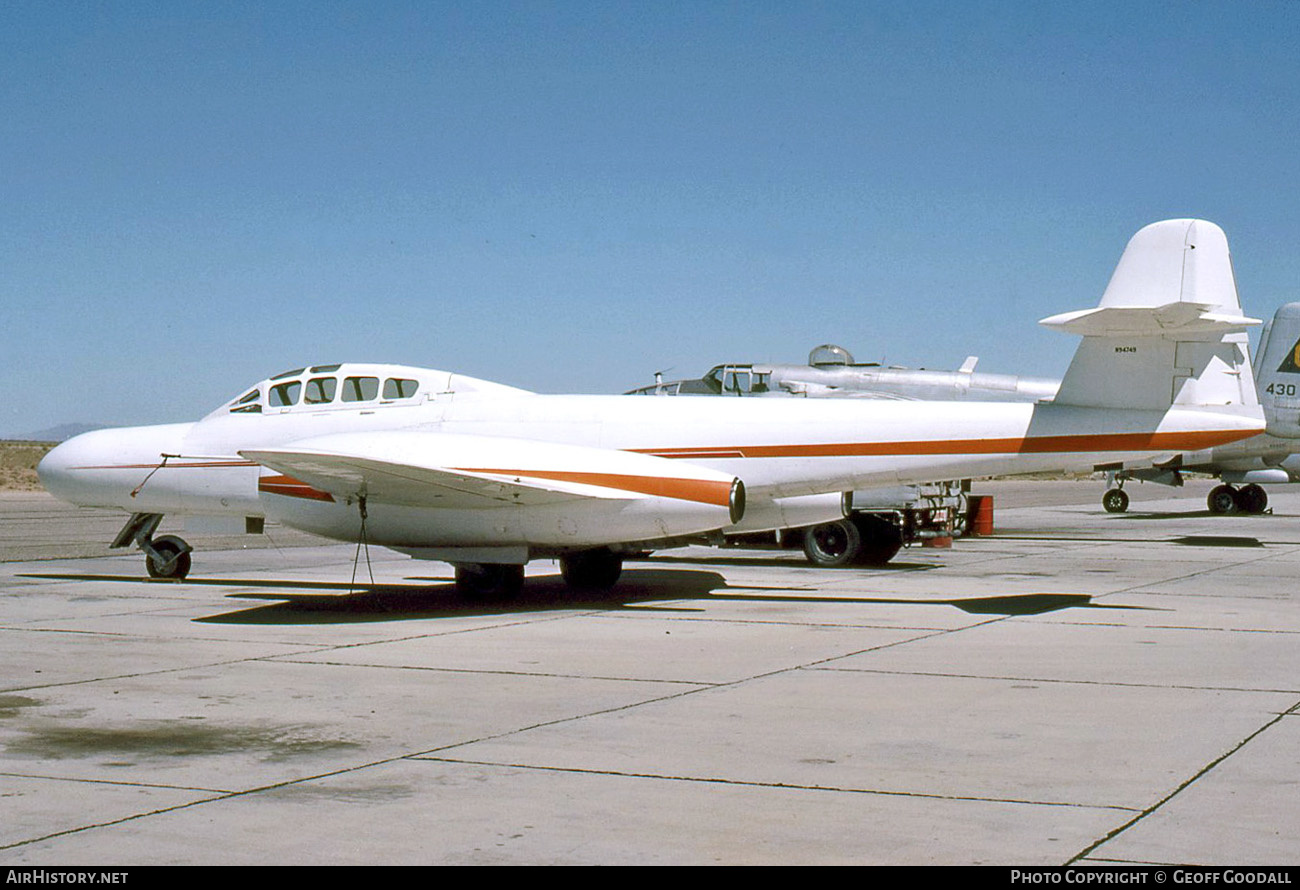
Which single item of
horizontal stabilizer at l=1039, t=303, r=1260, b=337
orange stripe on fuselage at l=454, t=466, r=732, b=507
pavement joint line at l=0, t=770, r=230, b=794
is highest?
horizontal stabilizer at l=1039, t=303, r=1260, b=337

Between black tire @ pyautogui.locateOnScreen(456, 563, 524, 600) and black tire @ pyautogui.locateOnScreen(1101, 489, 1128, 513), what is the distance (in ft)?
97.8

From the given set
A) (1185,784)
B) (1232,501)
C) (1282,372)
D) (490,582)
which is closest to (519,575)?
(490,582)

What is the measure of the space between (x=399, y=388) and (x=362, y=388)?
447 mm

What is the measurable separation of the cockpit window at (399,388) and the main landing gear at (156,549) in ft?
12.3

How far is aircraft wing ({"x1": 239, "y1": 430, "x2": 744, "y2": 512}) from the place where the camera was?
44.6 feet

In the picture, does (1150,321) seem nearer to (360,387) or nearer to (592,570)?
(592,570)

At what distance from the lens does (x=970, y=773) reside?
6.75m

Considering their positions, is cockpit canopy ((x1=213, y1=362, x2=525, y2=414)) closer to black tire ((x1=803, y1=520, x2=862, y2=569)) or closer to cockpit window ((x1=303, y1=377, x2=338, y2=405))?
cockpit window ((x1=303, y1=377, x2=338, y2=405))

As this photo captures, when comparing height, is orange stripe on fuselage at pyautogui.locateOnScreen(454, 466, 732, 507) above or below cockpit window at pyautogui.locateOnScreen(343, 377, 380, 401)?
below

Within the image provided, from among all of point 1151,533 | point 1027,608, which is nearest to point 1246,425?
point 1027,608

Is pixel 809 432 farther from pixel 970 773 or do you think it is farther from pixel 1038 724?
pixel 970 773

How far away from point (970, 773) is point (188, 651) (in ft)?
22.6

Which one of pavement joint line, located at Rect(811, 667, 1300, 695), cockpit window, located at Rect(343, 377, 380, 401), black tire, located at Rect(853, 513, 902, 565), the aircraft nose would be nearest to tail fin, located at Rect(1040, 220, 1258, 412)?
pavement joint line, located at Rect(811, 667, 1300, 695)

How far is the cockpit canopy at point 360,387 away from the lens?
53.2ft
